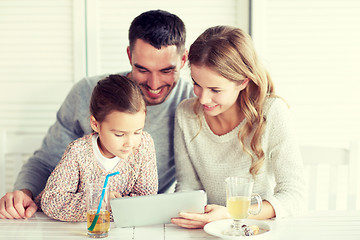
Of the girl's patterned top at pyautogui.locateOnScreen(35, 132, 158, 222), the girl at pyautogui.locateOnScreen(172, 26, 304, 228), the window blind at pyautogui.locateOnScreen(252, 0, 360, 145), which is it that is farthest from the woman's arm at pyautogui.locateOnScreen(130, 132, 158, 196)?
the window blind at pyautogui.locateOnScreen(252, 0, 360, 145)

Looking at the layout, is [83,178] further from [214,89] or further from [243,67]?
[243,67]

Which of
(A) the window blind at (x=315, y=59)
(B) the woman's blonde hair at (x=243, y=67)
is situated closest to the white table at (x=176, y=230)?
(B) the woman's blonde hair at (x=243, y=67)

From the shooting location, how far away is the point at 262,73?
5.92 feet

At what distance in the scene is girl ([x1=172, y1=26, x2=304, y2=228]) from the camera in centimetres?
172

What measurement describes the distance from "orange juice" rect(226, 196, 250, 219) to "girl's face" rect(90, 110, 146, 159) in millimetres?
396

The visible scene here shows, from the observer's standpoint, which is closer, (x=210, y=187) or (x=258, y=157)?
(x=258, y=157)

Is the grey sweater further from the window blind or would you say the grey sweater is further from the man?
the window blind

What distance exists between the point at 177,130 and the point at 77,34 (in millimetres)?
828

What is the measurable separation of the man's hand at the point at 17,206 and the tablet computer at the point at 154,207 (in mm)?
350

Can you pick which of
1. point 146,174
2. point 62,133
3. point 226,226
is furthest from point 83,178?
point 62,133

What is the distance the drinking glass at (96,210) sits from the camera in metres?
1.39

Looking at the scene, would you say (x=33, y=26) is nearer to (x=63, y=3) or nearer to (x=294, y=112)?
(x=63, y=3)

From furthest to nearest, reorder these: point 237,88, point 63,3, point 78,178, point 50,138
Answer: point 63,3, point 50,138, point 237,88, point 78,178

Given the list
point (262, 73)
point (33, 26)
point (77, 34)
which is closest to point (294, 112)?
point (262, 73)
